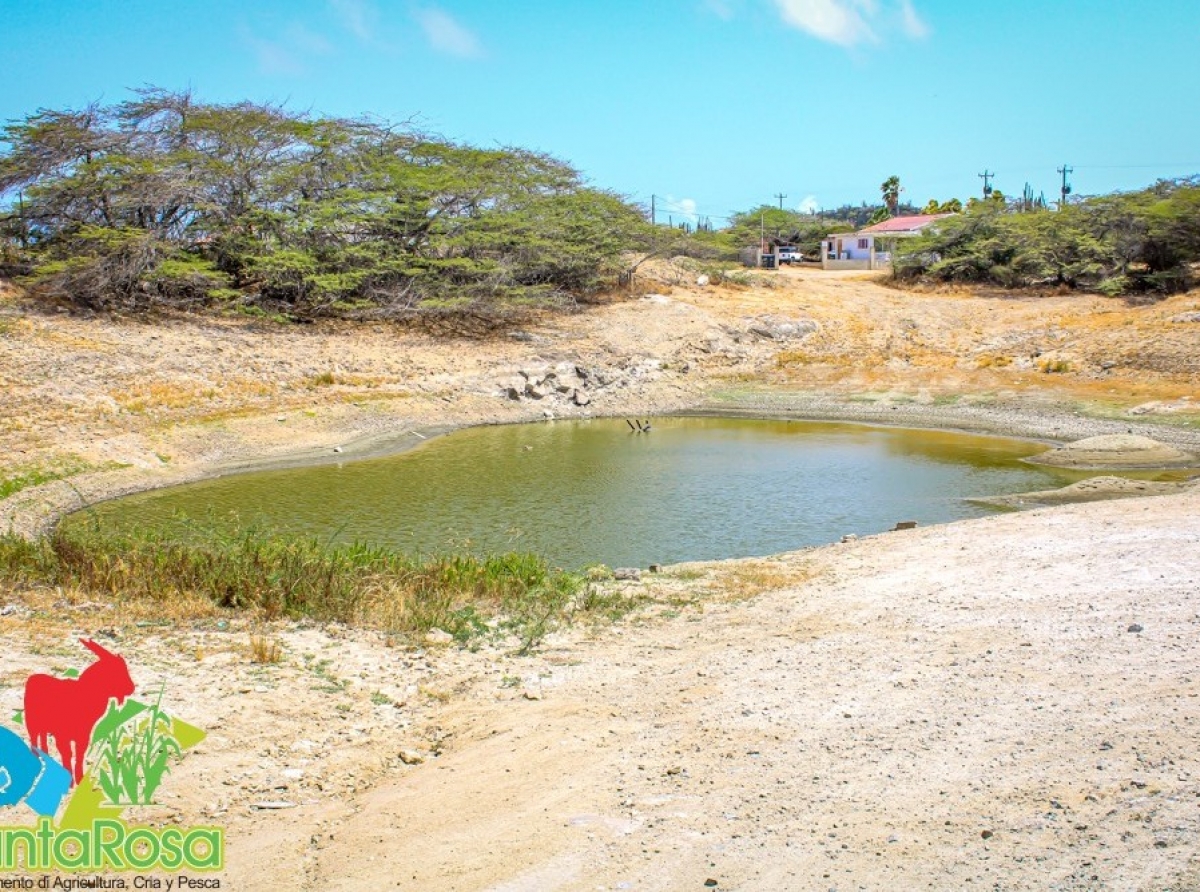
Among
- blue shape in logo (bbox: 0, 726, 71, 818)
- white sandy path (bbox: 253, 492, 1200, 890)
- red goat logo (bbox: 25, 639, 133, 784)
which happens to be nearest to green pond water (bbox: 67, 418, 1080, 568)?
white sandy path (bbox: 253, 492, 1200, 890)

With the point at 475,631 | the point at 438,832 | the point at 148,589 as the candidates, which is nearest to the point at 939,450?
the point at 475,631

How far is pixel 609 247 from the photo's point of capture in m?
37.7

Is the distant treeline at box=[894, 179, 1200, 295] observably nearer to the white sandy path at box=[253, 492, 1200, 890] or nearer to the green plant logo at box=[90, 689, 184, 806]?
the white sandy path at box=[253, 492, 1200, 890]

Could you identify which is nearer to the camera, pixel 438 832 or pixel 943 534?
pixel 438 832

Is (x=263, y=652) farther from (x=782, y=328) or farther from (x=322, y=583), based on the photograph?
(x=782, y=328)

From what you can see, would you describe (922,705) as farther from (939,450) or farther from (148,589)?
(939,450)

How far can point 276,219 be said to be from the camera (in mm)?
30547

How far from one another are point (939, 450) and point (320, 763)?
1904 centimetres

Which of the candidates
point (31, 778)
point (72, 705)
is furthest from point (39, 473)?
point (31, 778)

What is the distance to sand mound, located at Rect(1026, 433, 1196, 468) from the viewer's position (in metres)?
19.3

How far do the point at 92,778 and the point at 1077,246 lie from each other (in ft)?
131

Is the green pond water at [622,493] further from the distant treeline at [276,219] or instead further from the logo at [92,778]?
the distant treeline at [276,219]

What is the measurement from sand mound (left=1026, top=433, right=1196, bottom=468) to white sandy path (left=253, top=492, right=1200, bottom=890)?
A: 37.6ft

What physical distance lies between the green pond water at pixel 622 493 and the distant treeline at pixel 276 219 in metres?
9.94
